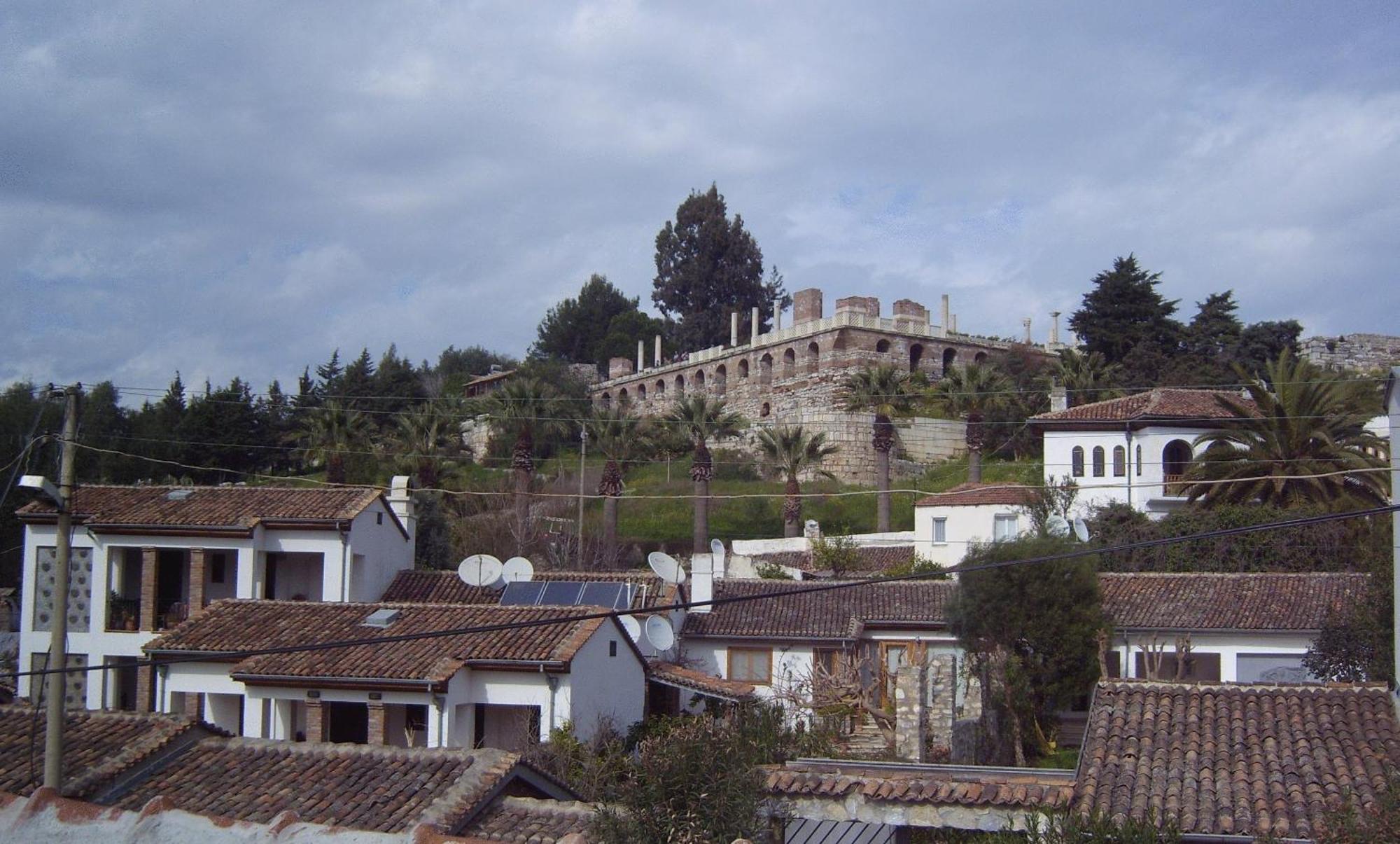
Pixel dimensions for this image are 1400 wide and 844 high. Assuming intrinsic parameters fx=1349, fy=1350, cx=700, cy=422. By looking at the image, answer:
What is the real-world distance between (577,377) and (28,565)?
57699 millimetres

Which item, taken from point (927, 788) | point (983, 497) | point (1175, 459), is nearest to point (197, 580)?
point (927, 788)

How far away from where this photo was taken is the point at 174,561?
33.1 metres

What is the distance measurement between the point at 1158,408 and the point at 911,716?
27184mm

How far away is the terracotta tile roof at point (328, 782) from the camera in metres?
14.8

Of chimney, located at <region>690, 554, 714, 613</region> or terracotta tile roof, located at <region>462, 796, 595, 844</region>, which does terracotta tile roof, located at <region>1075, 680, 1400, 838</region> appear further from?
chimney, located at <region>690, 554, 714, 613</region>

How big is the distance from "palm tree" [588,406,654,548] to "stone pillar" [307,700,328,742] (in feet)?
68.4

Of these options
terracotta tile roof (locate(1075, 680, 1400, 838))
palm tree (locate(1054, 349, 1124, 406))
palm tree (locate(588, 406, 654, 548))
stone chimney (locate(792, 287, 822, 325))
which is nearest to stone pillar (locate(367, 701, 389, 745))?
terracotta tile roof (locate(1075, 680, 1400, 838))

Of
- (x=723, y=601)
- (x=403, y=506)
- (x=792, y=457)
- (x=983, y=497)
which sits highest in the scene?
(x=792, y=457)

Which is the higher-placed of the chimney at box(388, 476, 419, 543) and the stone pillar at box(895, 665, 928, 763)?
the chimney at box(388, 476, 419, 543)

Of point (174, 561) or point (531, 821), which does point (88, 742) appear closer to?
point (531, 821)

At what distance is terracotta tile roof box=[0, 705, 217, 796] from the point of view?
16.6m

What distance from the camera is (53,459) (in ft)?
156

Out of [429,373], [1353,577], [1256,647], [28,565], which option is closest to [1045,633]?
[1256,647]

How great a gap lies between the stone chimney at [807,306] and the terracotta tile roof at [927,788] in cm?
5848
